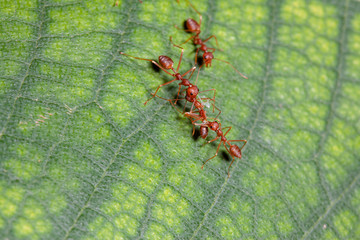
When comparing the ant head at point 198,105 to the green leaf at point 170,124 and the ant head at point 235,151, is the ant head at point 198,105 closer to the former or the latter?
the green leaf at point 170,124

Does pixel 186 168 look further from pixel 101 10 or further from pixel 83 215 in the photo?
pixel 101 10

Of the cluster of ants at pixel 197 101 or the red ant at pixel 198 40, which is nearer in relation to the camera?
the cluster of ants at pixel 197 101

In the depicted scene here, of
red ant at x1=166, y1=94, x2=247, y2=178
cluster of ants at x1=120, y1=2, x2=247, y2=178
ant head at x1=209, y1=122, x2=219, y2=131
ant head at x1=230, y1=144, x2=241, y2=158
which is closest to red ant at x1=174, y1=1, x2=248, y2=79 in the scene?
cluster of ants at x1=120, y1=2, x2=247, y2=178

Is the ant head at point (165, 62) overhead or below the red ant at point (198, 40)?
below

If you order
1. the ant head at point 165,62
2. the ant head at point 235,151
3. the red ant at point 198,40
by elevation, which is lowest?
the ant head at point 235,151

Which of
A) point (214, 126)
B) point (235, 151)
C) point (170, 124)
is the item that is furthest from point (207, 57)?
point (235, 151)

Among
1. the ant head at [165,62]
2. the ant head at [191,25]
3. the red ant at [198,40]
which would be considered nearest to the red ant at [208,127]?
the ant head at [165,62]

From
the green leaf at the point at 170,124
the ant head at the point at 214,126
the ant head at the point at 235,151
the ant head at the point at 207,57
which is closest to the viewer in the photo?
the green leaf at the point at 170,124
